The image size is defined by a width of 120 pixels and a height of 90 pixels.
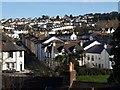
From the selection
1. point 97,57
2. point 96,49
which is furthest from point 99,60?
point 96,49

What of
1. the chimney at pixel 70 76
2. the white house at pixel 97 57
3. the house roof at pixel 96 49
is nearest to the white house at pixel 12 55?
the white house at pixel 97 57

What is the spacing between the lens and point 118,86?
257 inches

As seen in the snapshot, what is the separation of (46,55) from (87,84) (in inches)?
712

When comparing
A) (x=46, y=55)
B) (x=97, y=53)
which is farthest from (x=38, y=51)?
(x=97, y=53)

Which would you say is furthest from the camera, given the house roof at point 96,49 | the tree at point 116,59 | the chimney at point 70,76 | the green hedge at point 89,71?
the house roof at point 96,49

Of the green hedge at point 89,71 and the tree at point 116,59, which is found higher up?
the tree at point 116,59

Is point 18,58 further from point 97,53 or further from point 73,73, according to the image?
point 73,73

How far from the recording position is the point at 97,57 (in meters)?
24.4

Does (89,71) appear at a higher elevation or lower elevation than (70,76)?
lower

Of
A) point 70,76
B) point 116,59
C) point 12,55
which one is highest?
point 12,55

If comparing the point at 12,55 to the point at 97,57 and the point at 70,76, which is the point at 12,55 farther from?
the point at 70,76

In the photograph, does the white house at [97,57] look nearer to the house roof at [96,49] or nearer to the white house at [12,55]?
the house roof at [96,49]

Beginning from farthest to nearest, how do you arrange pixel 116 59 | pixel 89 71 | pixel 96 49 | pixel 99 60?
pixel 96 49, pixel 99 60, pixel 89 71, pixel 116 59

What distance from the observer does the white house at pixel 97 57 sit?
23.7 m
